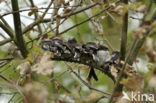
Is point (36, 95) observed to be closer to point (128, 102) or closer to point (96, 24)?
point (128, 102)

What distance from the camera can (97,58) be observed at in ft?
9.77

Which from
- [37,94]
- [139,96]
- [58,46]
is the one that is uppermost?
[37,94]

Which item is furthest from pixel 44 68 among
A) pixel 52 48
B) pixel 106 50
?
pixel 106 50

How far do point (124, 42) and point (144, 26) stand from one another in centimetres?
76

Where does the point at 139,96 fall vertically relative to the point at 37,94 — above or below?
below

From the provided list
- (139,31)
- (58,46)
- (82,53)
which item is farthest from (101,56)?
(139,31)

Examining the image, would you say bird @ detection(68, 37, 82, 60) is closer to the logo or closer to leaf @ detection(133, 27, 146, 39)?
the logo

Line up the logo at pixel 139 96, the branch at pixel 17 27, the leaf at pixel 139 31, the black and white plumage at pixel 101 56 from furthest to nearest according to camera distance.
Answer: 1. the black and white plumage at pixel 101 56
2. the branch at pixel 17 27
3. the logo at pixel 139 96
4. the leaf at pixel 139 31

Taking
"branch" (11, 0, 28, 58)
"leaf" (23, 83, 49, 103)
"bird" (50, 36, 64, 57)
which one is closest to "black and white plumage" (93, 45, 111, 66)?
"bird" (50, 36, 64, 57)

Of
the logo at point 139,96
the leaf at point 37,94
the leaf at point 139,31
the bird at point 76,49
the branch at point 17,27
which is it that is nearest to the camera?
the leaf at point 37,94

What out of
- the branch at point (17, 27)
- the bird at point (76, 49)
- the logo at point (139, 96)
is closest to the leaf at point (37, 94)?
the logo at point (139, 96)

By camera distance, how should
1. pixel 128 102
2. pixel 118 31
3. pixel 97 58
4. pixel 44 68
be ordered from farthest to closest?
pixel 118 31
pixel 97 58
pixel 128 102
pixel 44 68

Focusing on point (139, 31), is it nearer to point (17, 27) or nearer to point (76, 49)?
point (17, 27)

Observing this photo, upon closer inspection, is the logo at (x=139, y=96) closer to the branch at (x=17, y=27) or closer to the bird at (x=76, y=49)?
the bird at (x=76, y=49)
